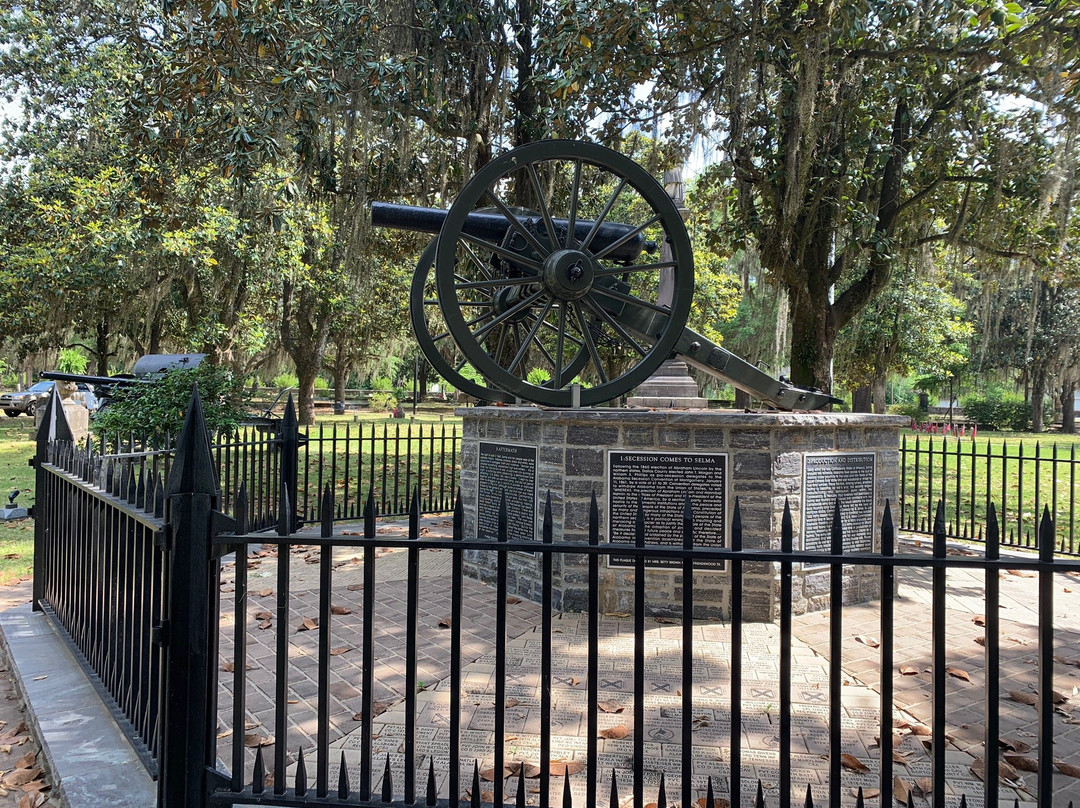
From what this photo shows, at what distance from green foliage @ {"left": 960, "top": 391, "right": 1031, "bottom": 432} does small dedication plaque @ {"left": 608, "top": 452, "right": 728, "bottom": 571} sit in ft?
110

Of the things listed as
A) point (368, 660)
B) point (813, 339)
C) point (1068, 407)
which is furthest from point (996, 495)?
point (1068, 407)

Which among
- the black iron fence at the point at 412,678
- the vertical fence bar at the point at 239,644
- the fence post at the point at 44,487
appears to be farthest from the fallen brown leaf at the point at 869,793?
the fence post at the point at 44,487

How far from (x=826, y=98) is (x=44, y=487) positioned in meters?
8.88

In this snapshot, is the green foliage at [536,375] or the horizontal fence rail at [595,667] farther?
the green foliage at [536,375]

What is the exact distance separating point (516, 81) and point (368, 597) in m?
9.49

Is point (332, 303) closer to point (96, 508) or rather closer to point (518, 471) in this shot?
point (518, 471)

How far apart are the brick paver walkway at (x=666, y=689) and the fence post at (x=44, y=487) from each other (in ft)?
4.23

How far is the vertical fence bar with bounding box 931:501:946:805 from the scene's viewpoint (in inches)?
73.5

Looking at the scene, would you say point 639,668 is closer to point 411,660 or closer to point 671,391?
point 411,660

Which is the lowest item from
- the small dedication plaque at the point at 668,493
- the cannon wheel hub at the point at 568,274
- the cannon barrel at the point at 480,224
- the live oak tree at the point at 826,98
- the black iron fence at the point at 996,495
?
the black iron fence at the point at 996,495

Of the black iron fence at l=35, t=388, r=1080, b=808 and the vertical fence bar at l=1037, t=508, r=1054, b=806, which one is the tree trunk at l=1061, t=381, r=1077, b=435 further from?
the vertical fence bar at l=1037, t=508, r=1054, b=806

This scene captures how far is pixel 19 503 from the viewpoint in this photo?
8.84 meters

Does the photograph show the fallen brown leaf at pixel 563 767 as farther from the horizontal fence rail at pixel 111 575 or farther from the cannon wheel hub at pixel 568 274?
the cannon wheel hub at pixel 568 274

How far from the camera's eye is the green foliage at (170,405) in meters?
7.17
